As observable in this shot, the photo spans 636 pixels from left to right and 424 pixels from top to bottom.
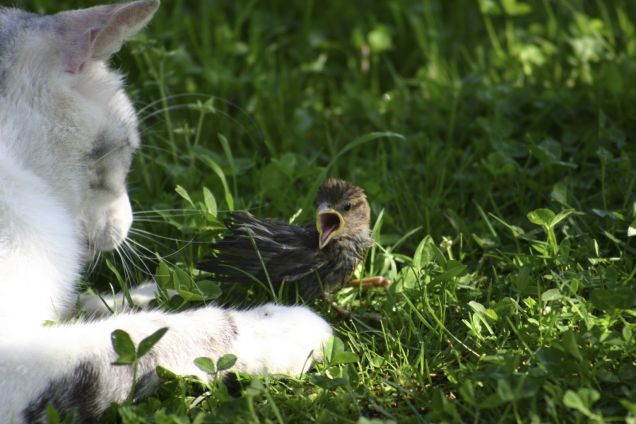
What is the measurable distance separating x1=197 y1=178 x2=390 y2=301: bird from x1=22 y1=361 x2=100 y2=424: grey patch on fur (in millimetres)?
663

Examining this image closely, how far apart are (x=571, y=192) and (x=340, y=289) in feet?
3.23

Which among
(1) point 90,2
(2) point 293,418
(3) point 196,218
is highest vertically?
(1) point 90,2

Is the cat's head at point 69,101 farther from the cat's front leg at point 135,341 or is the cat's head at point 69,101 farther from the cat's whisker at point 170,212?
the cat's front leg at point 135,341

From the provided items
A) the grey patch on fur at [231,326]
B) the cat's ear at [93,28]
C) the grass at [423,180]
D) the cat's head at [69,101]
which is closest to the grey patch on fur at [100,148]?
the cat's head at [69,101]

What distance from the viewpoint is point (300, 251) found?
9.10 feet

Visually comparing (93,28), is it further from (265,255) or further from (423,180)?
(423,180)

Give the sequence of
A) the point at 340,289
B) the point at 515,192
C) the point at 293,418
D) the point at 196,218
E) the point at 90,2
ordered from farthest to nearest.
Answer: the point at 90,2, the point at 515,192, the point at 196,218, the point at 340,289, the point at 293,418

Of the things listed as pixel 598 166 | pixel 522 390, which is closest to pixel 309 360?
pixel 522 390

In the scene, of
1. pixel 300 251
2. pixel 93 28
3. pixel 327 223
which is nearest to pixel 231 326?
pixel 300 251

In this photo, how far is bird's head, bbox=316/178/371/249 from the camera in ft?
9.20

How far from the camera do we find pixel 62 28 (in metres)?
2.66

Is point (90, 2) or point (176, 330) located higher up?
point (90, 2)

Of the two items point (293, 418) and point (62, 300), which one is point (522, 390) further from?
point (62, 300)

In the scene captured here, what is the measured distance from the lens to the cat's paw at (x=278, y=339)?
96.1 inches
